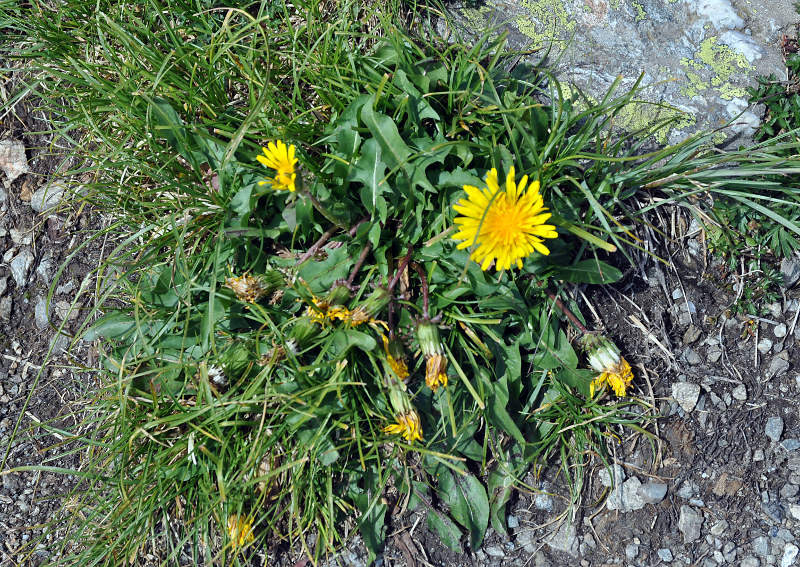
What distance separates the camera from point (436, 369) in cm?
181

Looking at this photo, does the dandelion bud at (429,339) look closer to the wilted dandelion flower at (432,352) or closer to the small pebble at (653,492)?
the wilted dandelion flower at (432,352)

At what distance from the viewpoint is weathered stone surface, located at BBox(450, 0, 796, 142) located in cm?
216

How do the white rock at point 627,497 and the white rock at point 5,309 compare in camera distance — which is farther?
the white rock at point 5,309

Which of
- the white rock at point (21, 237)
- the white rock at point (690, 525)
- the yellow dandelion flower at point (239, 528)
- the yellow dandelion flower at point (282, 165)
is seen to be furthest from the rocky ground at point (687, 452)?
the white rock at point (21, 237)

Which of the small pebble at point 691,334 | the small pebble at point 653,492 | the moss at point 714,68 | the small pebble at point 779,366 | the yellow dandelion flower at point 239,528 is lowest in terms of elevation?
the yellow dandelion flower at point 239,528

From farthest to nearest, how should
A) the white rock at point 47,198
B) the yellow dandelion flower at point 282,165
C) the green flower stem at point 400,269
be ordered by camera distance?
the white rock at point 47,198 → the green flower stem at point 400,269 → the yellow dandelion flower at point 282,165

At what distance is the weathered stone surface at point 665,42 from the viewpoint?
2.16 m

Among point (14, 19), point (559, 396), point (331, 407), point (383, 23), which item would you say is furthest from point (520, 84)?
point (14, 19)

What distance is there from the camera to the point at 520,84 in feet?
6.97

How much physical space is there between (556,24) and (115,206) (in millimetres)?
1806

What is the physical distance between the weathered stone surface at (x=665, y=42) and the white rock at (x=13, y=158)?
1891 mm


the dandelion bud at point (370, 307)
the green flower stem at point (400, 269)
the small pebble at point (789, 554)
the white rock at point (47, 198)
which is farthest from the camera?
the white rock at point (47, 198)

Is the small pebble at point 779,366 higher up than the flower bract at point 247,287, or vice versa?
the small pebble at point 779,366

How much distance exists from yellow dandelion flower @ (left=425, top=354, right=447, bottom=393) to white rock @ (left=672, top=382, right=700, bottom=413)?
98cm
